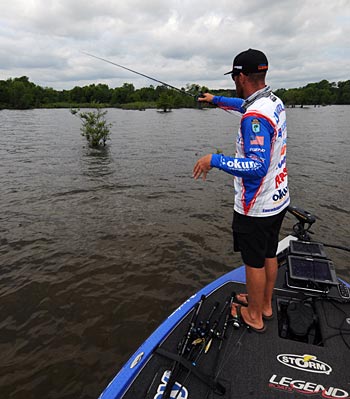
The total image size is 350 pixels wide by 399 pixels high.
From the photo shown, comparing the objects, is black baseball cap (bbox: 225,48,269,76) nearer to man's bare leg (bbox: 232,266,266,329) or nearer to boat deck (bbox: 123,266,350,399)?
man's bare leg (bbox: 232,266,266,329)

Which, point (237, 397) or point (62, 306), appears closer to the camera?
point (237, 397)

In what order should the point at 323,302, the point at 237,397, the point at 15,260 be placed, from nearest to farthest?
the point at 237,397 → the point at 323,302 → the point at 15,260

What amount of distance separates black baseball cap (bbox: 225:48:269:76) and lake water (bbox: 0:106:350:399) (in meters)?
4.18

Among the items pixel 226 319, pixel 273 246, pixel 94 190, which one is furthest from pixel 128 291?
pixel 94 190

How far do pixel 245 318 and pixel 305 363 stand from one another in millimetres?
777

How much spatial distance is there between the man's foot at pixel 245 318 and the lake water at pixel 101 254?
185cm

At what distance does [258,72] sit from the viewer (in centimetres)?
292

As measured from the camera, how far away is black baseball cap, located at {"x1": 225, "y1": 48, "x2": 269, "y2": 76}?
286 centimetres

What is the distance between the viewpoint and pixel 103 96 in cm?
12875

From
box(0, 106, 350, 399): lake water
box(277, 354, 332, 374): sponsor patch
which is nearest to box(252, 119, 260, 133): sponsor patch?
box(277, 354, 332, 374): sponsor patch

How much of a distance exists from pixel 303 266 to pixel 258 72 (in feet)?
9.05

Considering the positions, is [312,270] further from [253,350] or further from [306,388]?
[306,388]

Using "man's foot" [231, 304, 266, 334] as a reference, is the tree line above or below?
above

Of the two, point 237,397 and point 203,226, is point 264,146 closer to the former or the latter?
point 237,397
